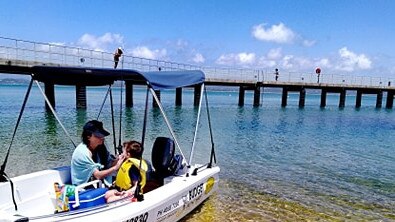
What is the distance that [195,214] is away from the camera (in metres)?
6.69

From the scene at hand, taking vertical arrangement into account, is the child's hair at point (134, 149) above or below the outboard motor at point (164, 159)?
above

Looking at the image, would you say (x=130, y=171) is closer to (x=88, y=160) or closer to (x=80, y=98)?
(x=88, y=160)

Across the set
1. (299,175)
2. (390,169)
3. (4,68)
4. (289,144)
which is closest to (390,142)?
(289,144)

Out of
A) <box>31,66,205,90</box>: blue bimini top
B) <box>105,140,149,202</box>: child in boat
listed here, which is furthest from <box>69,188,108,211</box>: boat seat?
<box>31,66,205,90</box>: blue bimini top

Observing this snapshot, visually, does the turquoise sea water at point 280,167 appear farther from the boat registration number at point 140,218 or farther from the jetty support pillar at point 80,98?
the jetty support pillar at point 80,98

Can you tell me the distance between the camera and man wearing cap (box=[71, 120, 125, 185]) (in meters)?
5.24

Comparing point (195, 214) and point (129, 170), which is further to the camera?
point (195, 214)

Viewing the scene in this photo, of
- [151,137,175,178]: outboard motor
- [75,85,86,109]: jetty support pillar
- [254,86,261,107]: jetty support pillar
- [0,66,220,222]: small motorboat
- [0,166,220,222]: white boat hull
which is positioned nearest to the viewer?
[0,166,220,222]: white boat hull

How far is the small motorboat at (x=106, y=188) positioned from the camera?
4.46 metres

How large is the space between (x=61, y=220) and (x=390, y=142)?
18153 millimetres

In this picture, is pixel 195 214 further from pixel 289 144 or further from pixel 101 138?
pixel 289 144

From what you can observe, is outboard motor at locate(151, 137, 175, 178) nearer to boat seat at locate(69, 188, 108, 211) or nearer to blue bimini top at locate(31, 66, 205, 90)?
blue bimini top at locate(31, 66, 205, 90)

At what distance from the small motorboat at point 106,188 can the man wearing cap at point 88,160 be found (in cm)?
16

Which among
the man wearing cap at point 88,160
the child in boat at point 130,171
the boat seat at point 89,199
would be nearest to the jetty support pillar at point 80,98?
the man wearing cap at point 88,160
